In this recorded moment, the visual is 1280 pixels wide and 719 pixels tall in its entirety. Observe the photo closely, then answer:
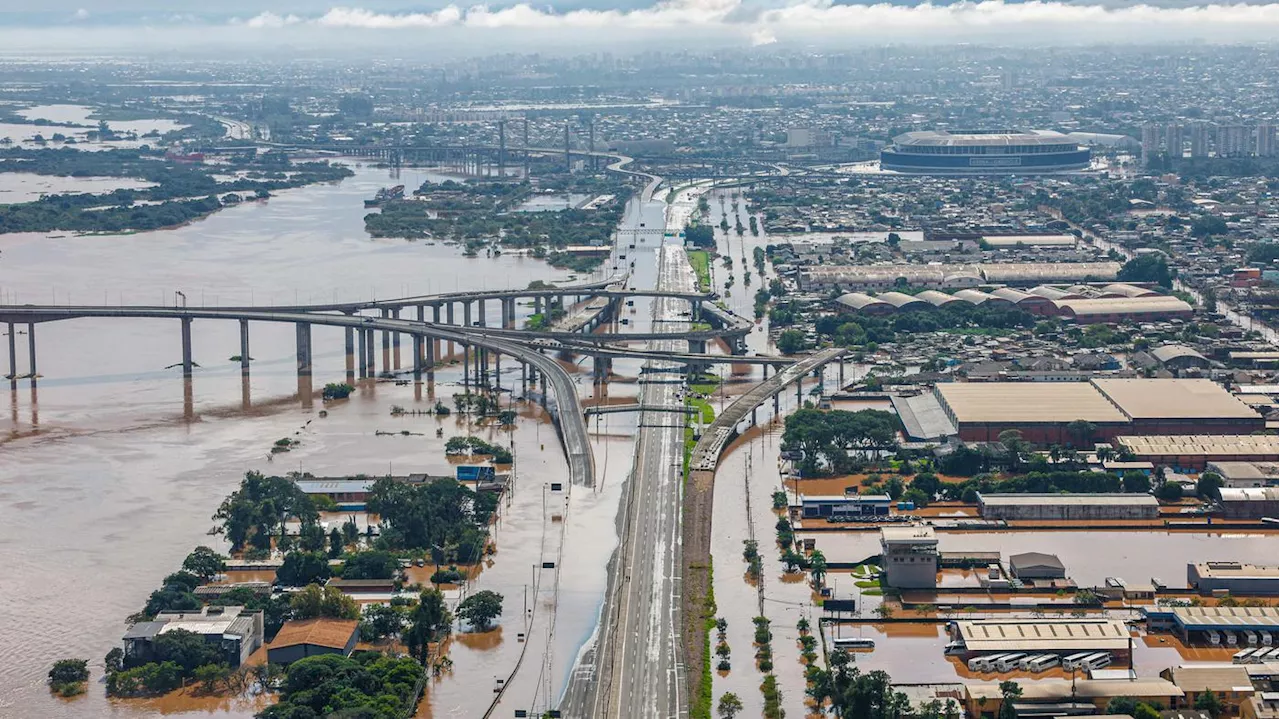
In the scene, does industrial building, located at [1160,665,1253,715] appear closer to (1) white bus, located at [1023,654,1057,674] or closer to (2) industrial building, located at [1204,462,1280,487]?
(1) white bus, located at [1023,654,1057,674]

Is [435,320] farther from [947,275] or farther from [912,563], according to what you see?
[912,563]

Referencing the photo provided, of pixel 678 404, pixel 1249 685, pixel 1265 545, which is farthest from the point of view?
pixel 678 404

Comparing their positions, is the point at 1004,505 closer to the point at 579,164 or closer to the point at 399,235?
the point at 399,235

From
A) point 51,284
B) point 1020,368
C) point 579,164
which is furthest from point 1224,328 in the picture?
point 579,164

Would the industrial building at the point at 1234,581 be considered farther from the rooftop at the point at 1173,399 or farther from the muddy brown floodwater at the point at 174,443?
the rooftop at the point at 1173,399

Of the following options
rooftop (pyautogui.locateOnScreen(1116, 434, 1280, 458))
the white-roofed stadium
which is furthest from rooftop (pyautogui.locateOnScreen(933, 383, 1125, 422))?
the white-roofed stadium
